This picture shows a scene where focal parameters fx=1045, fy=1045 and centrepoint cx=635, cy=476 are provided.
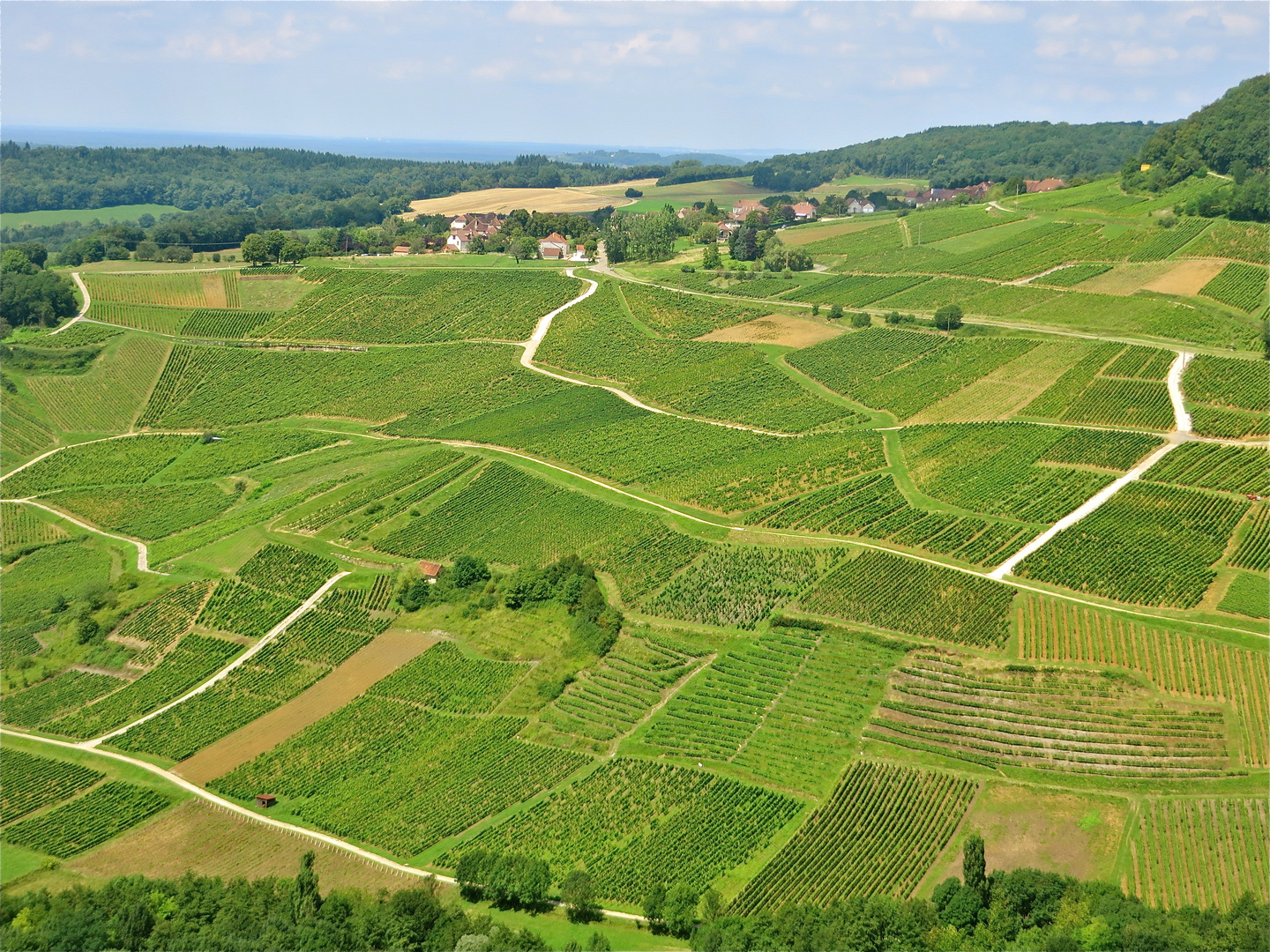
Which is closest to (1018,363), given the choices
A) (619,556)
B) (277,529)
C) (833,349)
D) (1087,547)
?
(833,349)

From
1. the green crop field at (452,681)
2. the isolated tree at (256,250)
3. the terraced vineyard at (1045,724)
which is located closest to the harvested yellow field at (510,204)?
the isolated tree at (256,250)

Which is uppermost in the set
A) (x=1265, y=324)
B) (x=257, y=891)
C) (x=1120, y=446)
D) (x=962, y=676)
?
(x=1265, y=324)

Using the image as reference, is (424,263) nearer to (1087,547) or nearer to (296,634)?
(296,634)

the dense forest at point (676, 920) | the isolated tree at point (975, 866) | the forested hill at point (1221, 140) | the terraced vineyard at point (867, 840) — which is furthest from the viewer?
the forested hill at point (1221, 140)

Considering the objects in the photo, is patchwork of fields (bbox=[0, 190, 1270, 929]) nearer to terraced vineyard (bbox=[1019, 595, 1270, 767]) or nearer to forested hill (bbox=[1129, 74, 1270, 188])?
terraced vineyard (bbox=[1019, 595, 1270, 767])

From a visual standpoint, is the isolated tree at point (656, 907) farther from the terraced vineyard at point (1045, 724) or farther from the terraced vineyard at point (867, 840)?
the terraced vineyard at point (1045, 724)

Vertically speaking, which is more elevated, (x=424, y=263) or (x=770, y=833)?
(x=424, y=263)

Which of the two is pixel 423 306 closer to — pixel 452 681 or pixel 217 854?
pixel 452 681
